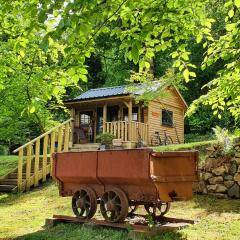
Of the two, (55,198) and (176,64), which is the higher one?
(176,64)

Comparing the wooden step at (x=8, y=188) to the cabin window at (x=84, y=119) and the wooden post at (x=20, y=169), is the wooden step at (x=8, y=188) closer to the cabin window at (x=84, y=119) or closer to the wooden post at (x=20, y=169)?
the wooden post at (x=20, y=169)

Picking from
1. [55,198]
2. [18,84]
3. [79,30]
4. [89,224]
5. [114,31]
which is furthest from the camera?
[18,84]

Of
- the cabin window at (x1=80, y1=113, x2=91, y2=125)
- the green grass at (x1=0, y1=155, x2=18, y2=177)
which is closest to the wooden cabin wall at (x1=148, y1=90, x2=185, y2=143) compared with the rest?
the cabin window at (x1=80, y1=113, x2=91, y2=125)

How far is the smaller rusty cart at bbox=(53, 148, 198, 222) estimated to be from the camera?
303 inches

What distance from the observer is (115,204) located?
831cm

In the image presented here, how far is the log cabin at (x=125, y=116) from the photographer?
2216 cm

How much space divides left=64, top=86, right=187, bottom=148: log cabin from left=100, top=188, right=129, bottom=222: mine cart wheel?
12.5 m

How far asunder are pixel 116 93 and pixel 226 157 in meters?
12.3

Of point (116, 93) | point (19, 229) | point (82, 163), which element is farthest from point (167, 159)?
point (116, 93)

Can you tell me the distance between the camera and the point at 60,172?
9547 mm

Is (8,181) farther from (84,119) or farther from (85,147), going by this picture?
(84,119)

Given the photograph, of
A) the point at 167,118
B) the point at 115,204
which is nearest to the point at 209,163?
the point at 115,204

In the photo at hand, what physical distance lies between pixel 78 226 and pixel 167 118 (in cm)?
1865

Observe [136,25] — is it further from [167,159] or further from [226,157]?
[226,157]
